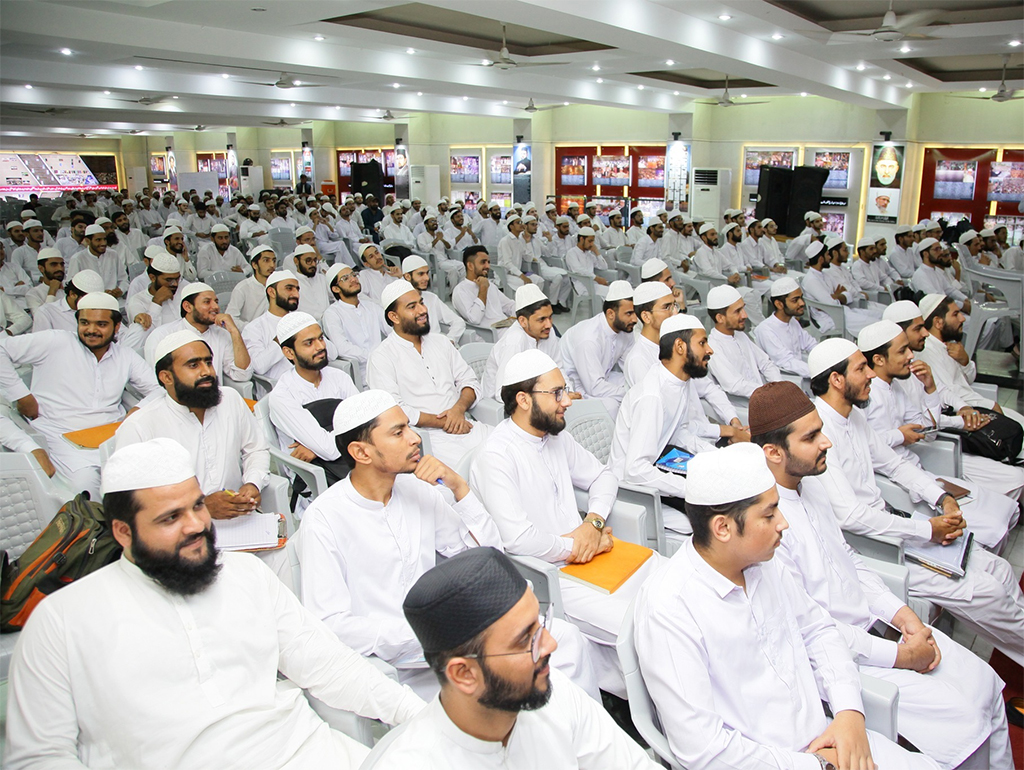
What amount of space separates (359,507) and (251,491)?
2.92 feet

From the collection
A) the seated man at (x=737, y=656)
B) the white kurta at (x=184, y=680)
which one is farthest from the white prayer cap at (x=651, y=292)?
the white kurta at (x=184, y=680)

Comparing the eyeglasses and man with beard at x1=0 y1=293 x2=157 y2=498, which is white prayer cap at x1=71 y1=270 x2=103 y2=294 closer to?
man with beard at x1=0 y1=293 x2=157 y2=498

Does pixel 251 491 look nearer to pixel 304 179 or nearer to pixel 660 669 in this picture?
pixel 660 669

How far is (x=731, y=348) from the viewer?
5.25 m

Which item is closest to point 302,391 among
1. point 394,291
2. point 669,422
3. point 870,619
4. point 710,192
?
point 394,291

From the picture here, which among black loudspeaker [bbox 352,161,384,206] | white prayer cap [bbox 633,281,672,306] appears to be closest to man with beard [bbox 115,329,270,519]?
white prayer cap [bbox 633,281,672,306]

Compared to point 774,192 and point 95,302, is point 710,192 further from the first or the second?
point 95,302

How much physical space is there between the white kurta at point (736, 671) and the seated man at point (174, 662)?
2.23 feet

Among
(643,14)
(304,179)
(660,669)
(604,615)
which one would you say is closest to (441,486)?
(604,615)

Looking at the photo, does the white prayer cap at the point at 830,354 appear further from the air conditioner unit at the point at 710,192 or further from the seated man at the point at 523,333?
the air conditioner unit at the point at 710,192

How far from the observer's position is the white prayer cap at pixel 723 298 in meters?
5.23

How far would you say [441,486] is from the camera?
9.68 ft

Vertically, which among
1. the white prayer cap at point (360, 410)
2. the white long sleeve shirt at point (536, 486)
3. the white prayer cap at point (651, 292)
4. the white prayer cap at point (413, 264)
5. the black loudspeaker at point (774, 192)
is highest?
the black loudspeaker at point (774, 192)

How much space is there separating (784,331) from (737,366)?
1.09 meters
